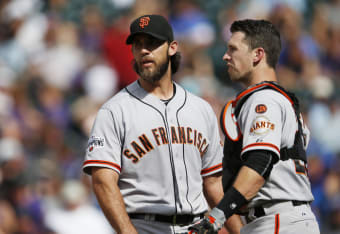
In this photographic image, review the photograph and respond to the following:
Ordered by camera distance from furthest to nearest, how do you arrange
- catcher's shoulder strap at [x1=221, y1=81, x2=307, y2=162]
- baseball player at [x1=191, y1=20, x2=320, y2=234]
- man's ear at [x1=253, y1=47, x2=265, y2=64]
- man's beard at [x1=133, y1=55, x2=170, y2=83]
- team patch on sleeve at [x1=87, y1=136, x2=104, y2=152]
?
man's beard at [x1=133, y1=55, x2=170, y2=83] → man's ear at [x1=253, y1=47, x2=265, y2=64] → team patch on sleeve at [x1=87, y1=136, x2=104, y2=152] → catcher's shoulder strap at [x1=221, y1=81, x2=307, y2=162] → baseball player at [x1=191, y1=20, x2=320, y2=234]

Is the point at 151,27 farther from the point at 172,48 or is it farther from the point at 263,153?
the point at 263,153

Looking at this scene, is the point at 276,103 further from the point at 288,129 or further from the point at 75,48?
the point at 75,48

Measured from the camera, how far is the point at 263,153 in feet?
10.8

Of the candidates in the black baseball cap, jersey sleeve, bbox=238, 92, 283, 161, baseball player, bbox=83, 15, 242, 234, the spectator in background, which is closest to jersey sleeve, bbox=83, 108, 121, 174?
baseball player, bbox=83, 15, 242, 234

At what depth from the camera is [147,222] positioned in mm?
3656

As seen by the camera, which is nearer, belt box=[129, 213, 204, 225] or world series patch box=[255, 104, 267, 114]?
world series patch box=[255, 104, 267, 114]

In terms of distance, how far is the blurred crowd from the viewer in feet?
22.3

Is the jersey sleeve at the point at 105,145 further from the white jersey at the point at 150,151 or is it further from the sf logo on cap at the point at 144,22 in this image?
the sf logo on cap at the point at 144,22

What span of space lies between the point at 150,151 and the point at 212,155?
527mm

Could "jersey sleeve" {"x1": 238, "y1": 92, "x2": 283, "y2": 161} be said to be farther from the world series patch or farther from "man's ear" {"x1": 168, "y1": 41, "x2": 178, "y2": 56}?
"man's ear" {"x1": 168, "y1": 41, "x2": 178, "y2": 56}

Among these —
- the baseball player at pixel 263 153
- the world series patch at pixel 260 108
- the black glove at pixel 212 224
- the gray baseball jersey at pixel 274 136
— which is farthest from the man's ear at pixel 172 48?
the black glove at pixel 212 224

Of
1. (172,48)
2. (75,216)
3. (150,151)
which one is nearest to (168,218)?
(150,151)

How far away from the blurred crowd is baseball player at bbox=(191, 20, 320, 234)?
348cm

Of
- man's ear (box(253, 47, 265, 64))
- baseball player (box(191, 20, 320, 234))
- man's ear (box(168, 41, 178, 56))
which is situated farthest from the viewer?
man's ear (box(168, 41, 178, 56))
